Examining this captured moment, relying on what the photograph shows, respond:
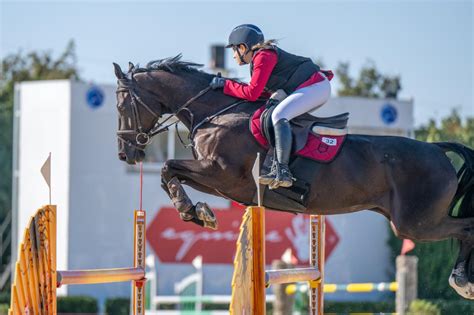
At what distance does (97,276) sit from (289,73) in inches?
76.4

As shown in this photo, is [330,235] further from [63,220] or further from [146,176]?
[63,220]

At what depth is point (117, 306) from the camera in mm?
17516

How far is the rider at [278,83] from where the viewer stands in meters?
6.92

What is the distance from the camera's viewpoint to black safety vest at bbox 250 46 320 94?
7191 mm

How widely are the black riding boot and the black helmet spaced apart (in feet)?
2.03

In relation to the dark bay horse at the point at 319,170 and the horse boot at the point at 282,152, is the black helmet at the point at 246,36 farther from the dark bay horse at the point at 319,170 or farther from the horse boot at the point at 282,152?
the horse boot at the point at 282,152

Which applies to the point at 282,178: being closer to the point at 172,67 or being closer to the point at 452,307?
the point at 172,67

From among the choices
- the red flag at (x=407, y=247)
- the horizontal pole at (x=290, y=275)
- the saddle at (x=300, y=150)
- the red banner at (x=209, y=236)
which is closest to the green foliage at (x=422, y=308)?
the red flag at (x=407, y=247)

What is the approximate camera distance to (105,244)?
19.3 metres

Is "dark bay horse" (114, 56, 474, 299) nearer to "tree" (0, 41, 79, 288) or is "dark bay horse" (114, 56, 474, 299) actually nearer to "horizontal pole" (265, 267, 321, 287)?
"horizontal pole" (265, 267, 321, 287)

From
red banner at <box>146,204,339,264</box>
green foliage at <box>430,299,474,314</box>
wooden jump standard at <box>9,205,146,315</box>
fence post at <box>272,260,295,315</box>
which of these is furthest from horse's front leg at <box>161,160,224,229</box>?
red banner at <box>146,204,339,264</box>

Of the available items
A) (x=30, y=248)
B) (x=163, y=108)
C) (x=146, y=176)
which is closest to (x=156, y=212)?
(x=146, y=176)

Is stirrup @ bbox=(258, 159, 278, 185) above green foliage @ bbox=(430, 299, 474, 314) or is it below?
above

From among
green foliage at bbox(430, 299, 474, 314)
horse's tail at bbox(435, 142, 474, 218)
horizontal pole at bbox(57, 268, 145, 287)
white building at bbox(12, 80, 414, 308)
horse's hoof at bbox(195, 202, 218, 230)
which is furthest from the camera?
white building at bbox(12, 80, 414, 308)
